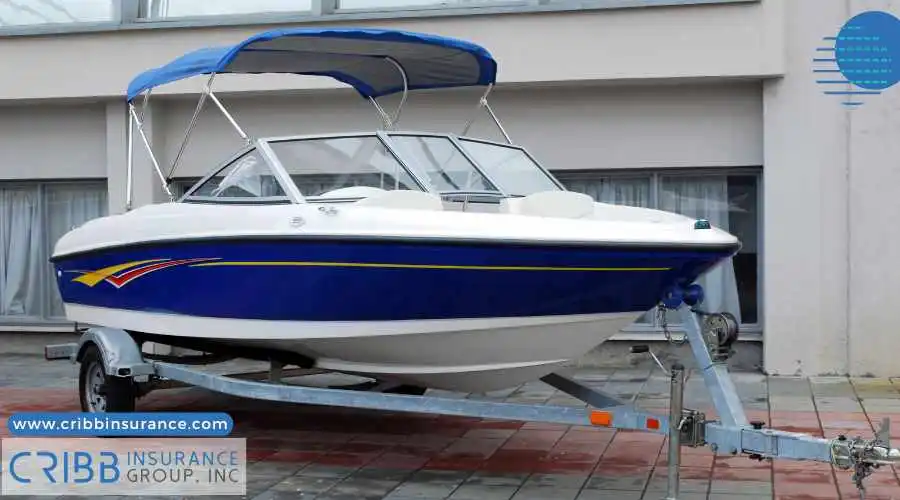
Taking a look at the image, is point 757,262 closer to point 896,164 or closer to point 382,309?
point 896,164

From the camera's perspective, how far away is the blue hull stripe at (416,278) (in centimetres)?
525

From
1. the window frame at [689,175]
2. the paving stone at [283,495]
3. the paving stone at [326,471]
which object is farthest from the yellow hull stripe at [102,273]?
the window frame at [689,175]

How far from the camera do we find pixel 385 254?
216 inches

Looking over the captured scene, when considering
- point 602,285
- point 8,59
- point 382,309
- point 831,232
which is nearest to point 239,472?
point 382,309

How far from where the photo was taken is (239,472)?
232 inches

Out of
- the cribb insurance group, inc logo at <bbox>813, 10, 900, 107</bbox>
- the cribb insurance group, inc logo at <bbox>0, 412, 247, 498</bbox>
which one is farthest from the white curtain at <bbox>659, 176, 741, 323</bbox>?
the cribb insurance group, inc logo at <bbox>0, 412, 247, 498</bbox>

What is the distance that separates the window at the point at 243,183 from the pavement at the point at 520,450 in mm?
1569

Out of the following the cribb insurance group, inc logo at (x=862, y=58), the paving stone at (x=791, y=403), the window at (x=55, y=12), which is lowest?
the paving stone at (x=791, y=403)

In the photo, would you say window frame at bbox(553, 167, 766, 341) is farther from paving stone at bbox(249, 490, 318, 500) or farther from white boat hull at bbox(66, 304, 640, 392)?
paving stone at bbox(249, 490, 318, 500)

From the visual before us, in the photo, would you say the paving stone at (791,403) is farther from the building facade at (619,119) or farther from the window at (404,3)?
the window at (404,3)

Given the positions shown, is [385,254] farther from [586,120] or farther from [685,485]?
[586,120]

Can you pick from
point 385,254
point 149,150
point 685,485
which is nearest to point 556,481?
point 685,485

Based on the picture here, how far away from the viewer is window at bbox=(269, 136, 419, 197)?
6293 millimetres

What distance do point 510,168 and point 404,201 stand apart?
4.53 feet
